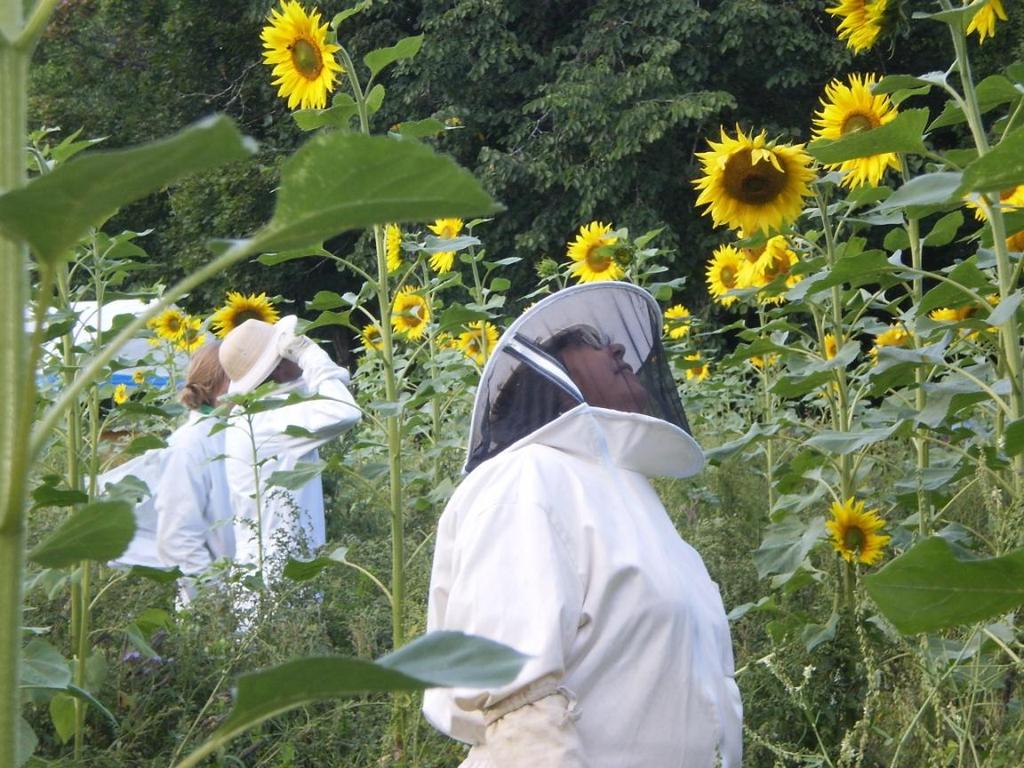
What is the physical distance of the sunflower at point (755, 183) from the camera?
11.1ft

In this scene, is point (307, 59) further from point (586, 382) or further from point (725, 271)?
point (725, 271)

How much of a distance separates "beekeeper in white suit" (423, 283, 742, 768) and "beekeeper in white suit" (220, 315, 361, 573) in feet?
7.05

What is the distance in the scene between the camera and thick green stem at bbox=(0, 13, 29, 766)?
0.65 metres

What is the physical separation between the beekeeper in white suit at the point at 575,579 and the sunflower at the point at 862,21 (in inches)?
36.9

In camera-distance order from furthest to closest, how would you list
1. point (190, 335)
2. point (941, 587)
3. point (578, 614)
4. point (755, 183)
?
point (190, 335)
point (755, 183)
point (578, 614)
point (941, 587)

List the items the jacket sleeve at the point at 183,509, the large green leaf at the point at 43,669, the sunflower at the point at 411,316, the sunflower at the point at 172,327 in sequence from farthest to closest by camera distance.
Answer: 1. the sunflower at the point at 172,327
2. the sunflower at the point at 411,316
3. the jacket sleeve at the point at 183,509
4. the large green leaf at the point at 43,669

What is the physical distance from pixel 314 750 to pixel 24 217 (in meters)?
2.93

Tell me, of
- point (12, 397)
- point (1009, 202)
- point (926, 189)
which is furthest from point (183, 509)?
point (12, 397)

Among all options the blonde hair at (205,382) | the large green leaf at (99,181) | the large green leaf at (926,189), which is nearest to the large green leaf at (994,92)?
the large green leaf at (926,189)

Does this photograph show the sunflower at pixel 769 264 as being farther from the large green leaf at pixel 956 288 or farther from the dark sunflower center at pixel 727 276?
the large green leaf at pixel 956 288

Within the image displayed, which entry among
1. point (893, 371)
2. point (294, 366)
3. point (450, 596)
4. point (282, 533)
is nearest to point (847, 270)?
point (893, 371)

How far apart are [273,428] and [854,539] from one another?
233 cm

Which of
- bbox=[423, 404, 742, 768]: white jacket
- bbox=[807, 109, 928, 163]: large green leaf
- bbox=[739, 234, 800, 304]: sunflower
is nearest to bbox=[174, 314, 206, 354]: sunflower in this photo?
bbox=[739, 234, 800, 304]: sunflower

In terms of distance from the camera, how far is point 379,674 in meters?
0.64
